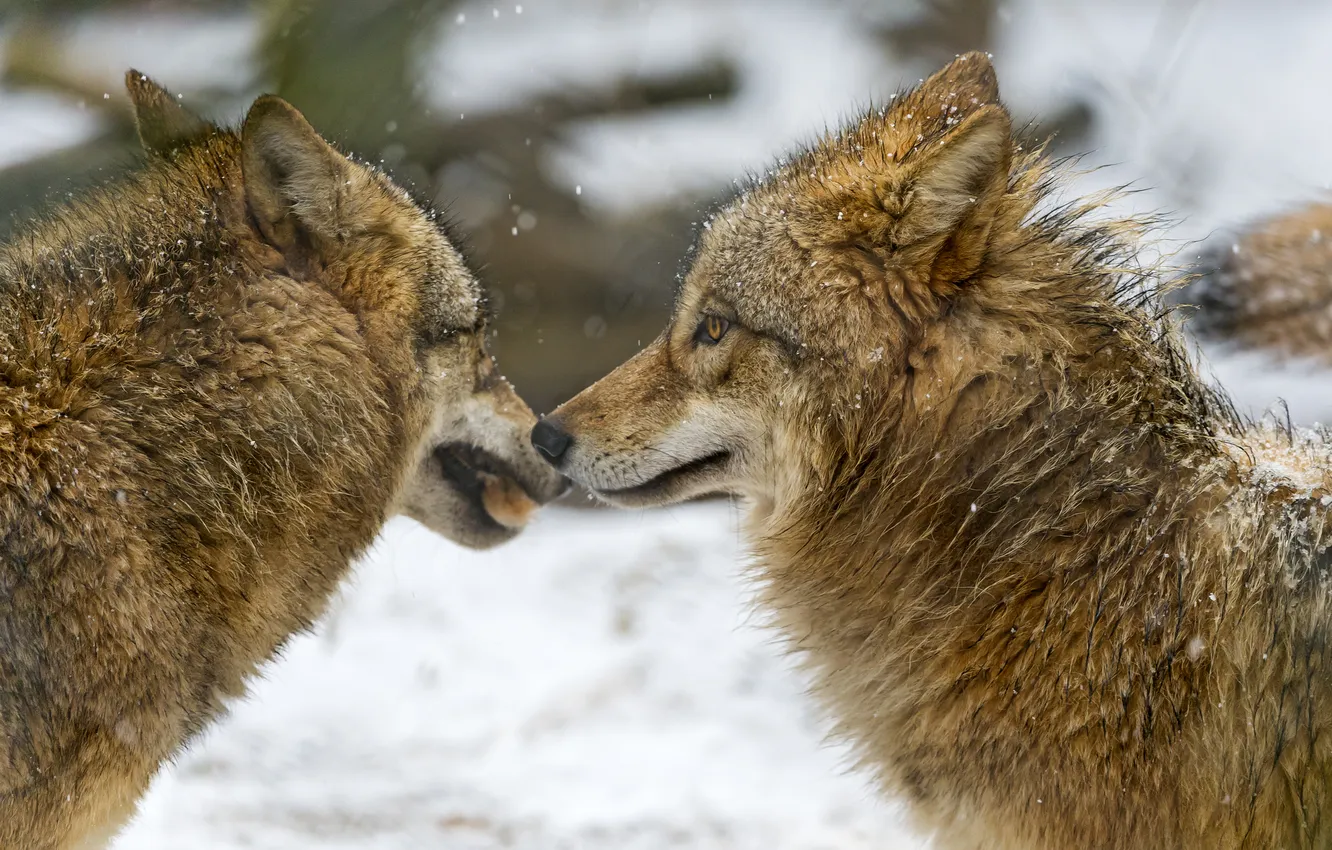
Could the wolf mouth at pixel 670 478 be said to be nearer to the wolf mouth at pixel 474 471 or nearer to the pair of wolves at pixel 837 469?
the pair of wolves at pixel 837 469

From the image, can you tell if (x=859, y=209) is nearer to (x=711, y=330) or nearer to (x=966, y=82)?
(x=711, y=330)

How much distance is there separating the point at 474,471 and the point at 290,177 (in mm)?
1199

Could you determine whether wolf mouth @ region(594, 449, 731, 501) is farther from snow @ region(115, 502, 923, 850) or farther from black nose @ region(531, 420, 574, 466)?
snow @ region(115, 502, 923, 850)

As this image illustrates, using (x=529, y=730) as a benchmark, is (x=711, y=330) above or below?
above

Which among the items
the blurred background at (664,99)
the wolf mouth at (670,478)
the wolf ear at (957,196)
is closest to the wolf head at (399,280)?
the wolf mouth at (670,478)

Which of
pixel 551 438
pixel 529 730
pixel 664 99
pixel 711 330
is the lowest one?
pixel 529 730

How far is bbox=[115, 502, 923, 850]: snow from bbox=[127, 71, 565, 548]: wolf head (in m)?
0.56

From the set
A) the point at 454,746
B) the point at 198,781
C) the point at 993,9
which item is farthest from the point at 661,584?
the point at 993,9

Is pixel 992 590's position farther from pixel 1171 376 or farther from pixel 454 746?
pixel 454 746

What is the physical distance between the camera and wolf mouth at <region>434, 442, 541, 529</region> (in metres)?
3.51

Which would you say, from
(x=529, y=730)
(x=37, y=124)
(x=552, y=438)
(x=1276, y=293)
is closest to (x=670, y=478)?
(x=552, y=438)

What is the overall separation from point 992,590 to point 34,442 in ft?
7.13

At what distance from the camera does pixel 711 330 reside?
10.0ft

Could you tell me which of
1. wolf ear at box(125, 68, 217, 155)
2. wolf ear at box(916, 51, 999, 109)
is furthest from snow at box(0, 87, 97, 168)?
wolf ear at box(916, 51, 999, 109)
